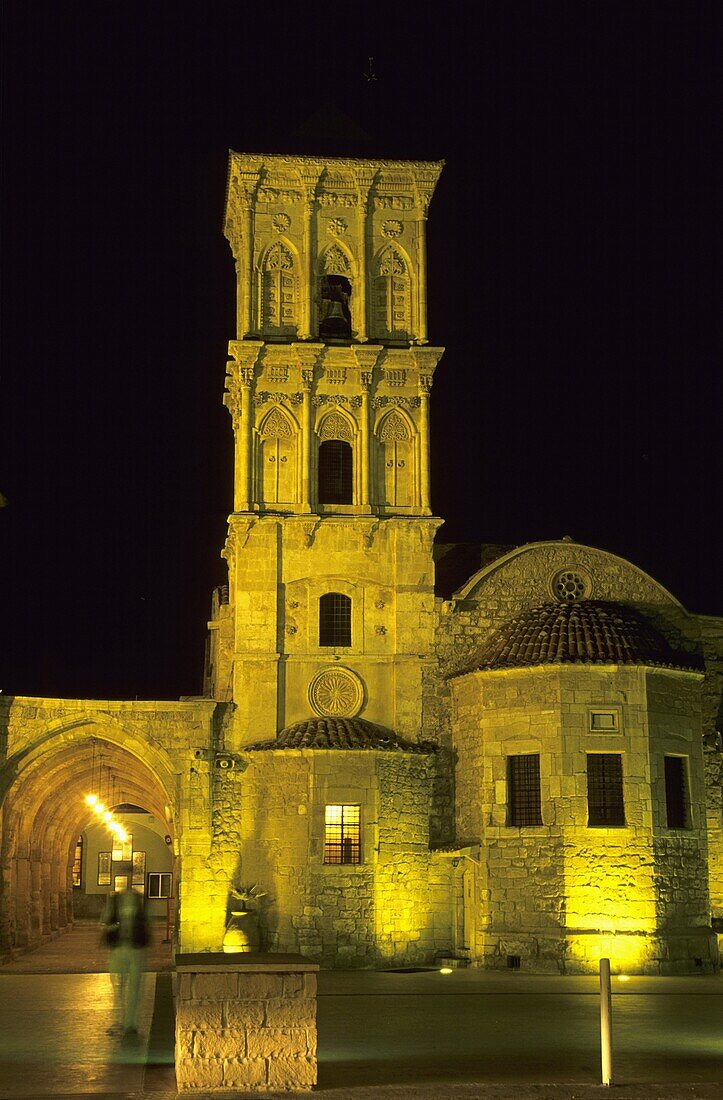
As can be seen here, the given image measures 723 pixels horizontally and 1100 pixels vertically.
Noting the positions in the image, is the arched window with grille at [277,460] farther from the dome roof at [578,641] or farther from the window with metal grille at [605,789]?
the window with metal grille at [605,789]

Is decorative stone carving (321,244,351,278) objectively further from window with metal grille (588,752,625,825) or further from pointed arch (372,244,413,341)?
window with metal grille (588,752,625,825)

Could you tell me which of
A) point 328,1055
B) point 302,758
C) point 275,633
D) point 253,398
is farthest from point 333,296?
point 328,1055

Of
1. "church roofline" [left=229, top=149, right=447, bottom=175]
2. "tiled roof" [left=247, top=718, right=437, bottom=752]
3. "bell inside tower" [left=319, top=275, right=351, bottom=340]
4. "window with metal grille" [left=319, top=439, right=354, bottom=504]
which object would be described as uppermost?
"church roofline" [left=229, top=149, right=447, bottom=175]

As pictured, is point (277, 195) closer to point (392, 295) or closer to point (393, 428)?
point (392, 295)

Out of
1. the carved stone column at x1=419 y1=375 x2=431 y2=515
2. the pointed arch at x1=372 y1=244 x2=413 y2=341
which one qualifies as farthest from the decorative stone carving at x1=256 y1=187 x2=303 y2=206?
the carved stone column at x1=419 y1=375 x2=431 y2=515

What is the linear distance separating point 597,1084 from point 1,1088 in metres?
5.51

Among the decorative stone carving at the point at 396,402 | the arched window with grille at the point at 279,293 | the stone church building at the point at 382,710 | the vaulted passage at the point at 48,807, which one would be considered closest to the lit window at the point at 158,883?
the vaulted passage at the point at 48,807

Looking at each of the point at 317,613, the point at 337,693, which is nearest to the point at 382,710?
the point at 337,693

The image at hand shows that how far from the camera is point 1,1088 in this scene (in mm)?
12305

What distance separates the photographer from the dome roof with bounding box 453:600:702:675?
94.8ft

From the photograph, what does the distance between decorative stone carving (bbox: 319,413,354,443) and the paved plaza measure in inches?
521

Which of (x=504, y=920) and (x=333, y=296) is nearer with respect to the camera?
(x=504, y=920)

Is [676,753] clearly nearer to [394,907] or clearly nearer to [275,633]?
[394,907]

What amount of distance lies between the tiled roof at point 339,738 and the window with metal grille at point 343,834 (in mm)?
1447
